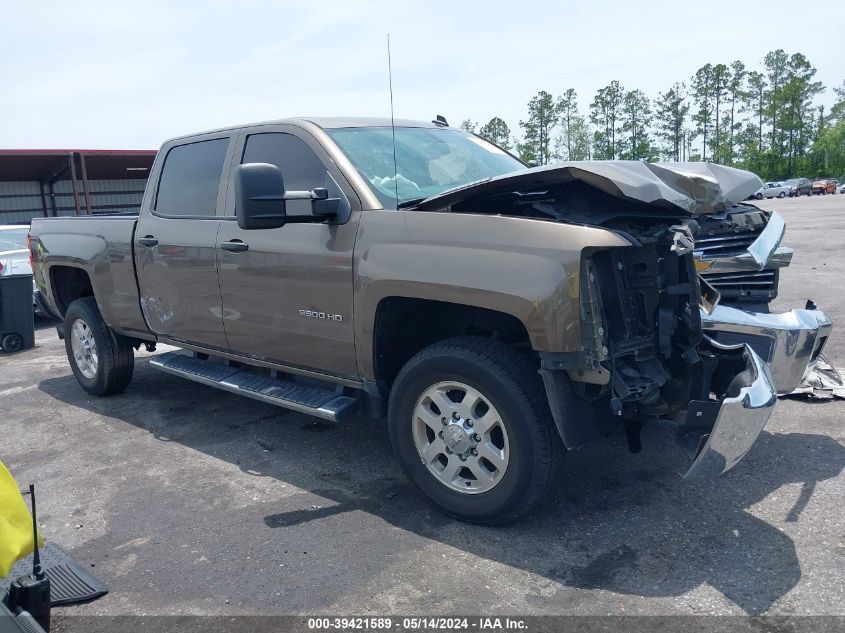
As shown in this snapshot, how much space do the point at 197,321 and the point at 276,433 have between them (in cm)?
94

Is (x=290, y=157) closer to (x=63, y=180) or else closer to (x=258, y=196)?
(x=258, y=196)

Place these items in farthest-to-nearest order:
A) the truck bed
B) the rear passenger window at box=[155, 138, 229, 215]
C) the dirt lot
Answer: the truck bed
the rear passenger window at box=[155, 138, 229, 215]
the dirt lot

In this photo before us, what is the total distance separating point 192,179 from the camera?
17.0ft

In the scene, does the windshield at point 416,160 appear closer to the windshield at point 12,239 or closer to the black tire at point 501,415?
the black tire at point 501,415

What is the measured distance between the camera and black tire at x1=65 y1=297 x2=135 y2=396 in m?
6.09

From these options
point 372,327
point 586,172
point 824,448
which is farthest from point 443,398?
point 824,448

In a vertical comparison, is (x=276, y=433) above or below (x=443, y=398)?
below

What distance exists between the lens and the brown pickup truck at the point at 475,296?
3.26m

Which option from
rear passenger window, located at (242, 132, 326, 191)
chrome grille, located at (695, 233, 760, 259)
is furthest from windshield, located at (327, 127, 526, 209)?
chrome grille, located at (695, 233, 760, 259)

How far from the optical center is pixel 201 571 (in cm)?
333

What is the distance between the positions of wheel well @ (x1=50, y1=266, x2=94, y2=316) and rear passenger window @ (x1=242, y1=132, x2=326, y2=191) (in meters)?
2.68

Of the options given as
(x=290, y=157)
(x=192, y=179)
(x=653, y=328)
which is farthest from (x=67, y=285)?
(x=653, y=328)

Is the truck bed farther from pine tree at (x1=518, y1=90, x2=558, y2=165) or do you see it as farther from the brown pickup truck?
pine tree at (x1=518, y1=90, x2=558, y2=165)

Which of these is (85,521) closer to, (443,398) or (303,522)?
(303,522)
